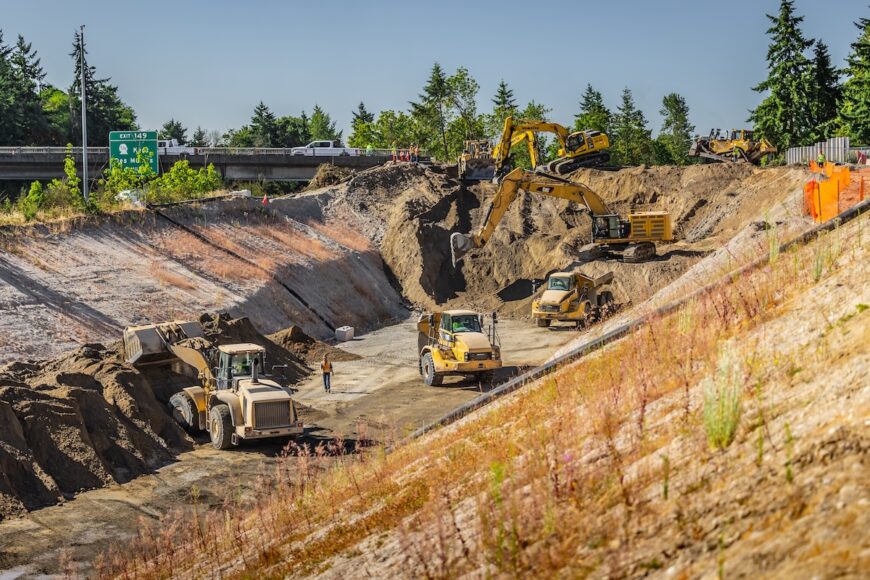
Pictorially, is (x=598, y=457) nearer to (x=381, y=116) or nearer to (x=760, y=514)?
(x=760, y=514)

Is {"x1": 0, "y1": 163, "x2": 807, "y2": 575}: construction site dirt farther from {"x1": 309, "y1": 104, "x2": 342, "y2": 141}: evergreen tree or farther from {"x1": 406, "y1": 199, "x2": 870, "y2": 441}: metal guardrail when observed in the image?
{"x1": 309, "y1": 104, "x2": 342, "y2": 141}: evergreen tree

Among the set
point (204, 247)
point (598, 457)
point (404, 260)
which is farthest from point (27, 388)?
point (404, 260)

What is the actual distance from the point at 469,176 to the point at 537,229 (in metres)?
6.97

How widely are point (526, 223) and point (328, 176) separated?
1584cm

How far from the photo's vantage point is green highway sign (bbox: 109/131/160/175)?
52.2 metres

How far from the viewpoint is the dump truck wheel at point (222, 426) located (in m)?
23.4

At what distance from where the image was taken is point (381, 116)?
105m

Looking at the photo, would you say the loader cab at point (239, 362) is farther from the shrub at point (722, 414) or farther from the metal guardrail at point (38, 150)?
the metal guardrail at point (38, 150)

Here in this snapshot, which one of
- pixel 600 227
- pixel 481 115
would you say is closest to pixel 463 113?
pixel 481 115

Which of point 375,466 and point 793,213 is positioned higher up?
point 793,213

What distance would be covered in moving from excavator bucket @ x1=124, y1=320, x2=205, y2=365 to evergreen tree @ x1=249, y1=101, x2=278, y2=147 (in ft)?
284

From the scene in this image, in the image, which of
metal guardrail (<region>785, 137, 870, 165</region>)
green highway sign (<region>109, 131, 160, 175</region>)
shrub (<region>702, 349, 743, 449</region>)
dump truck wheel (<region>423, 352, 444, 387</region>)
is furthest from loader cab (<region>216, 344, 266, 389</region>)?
metal guardrail (<region>785, 137, 870, 165</region>)

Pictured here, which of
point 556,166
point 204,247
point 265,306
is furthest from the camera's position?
point 556,166

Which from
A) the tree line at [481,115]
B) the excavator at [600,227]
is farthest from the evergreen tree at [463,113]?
the excavator at [600,227]
